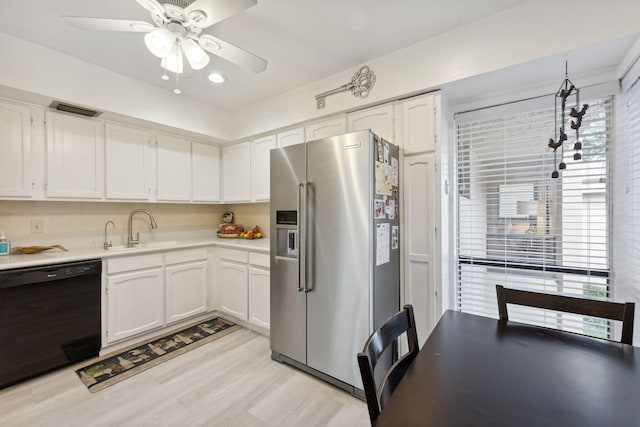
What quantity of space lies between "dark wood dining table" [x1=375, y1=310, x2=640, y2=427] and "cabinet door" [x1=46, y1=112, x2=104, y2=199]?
10.2 ft

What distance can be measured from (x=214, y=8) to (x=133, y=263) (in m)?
2.31

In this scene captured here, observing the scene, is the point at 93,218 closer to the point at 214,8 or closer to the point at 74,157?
the point at 74,157

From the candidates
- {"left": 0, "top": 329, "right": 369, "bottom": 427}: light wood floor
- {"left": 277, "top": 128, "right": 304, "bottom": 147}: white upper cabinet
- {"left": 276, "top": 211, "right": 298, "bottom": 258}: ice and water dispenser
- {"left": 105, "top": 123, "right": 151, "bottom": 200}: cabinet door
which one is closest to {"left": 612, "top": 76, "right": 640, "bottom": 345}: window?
{"left": 0, "top": 329, "right": 369, "bottom": 427}: light wood floor

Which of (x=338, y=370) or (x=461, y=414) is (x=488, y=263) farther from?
(x=461, y=414)

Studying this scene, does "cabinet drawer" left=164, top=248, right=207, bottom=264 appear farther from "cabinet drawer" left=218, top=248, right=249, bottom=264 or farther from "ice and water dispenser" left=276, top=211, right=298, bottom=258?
"ice and water dispenser" left=276, top=211, right=298, bottom=258

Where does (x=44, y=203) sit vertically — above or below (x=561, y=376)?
above

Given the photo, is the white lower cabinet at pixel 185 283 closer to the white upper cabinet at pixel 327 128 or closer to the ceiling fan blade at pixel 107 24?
the white upper cabinet at pixel 327 128

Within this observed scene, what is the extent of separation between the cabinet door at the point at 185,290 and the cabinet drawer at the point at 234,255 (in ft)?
0.75

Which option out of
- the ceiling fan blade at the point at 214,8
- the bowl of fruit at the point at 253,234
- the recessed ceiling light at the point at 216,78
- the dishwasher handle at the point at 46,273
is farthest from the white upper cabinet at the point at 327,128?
the dishwasher handle at the point at 46,273

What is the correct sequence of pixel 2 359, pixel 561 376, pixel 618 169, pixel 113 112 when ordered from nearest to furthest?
pixel 561 376 → pixel 618 169 → pixel 2 359 → pixel 113 112

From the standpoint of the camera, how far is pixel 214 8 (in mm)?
1371

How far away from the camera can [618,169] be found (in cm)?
174

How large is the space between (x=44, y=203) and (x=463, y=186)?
12.6 feet

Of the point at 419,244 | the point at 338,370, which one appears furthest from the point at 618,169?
the point at 338,370
